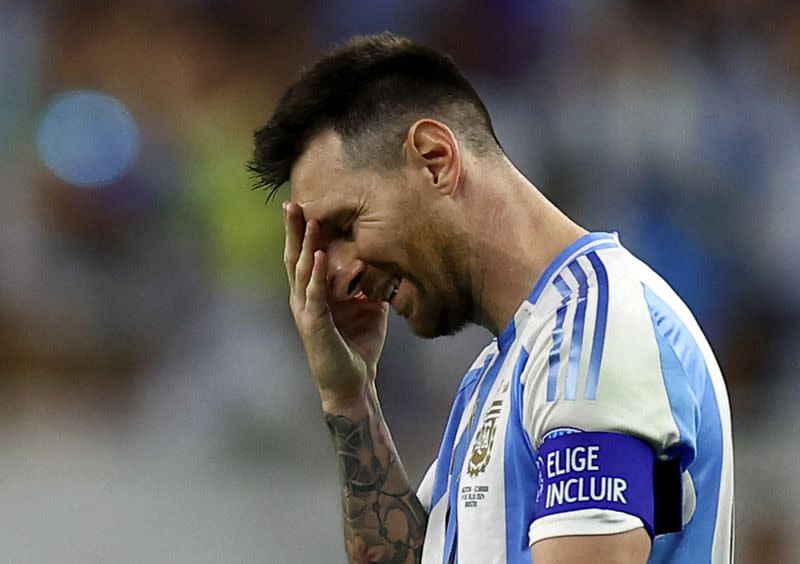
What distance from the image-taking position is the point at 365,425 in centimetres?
210

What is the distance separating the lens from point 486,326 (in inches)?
70.1

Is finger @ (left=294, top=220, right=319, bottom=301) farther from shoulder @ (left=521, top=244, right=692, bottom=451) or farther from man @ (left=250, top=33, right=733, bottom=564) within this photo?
shoulder @ (left=521, top=244, right=692, bottom=451)

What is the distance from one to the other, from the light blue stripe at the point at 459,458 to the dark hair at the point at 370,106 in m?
0.30

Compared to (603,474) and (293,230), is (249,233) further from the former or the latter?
(603,474)

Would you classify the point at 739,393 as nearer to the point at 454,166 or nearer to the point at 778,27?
the point at 778,27

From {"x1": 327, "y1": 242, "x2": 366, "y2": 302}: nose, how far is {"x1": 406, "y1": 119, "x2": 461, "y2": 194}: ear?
17 cm

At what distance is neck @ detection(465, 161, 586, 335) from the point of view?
1689 millimetres

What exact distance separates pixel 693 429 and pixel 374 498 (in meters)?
0.76

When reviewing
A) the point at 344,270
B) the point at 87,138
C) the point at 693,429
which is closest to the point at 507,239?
the point at 344,270

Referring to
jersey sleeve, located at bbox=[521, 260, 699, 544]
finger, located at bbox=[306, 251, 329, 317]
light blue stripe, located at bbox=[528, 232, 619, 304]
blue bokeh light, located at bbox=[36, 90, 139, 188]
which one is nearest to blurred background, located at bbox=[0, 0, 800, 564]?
blue bokeh light, located at bbox=[36, 90, 139, 188]

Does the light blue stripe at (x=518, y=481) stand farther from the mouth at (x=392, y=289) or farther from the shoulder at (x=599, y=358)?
the mouth at (x=392, y=289)

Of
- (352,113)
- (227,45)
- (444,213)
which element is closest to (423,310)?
(444,213)

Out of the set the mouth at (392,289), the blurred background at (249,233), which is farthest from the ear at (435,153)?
the blurred background at (249,233)

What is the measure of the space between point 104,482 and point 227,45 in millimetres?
1815
